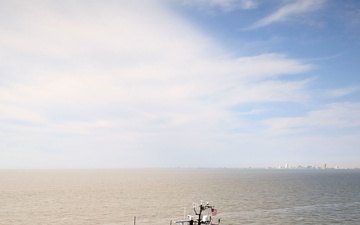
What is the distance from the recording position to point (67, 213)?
349 feet

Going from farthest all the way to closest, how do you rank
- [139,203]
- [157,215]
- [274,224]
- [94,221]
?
[139,203] < [157,215] < [94,221] < [274,224]

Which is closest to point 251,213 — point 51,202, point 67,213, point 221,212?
point 221,212

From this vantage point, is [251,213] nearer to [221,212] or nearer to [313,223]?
[221,212]

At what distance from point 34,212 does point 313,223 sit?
85.9 metres

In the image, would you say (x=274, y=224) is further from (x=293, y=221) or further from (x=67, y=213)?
(x=67, y=213)

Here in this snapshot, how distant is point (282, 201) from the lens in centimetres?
13438

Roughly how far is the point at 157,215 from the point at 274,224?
3579cm

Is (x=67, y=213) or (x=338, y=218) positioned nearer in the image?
(x=338, y=218)

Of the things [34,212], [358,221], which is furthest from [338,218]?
[34,212]

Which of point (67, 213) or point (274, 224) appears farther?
point (67, 213)

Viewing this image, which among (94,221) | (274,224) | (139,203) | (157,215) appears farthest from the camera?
(139,203)

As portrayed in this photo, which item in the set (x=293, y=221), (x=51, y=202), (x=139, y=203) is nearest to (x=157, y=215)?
(x=139, y=203)

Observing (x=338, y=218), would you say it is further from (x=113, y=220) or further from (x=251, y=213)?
(x=113, y=220)

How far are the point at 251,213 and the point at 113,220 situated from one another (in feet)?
141
